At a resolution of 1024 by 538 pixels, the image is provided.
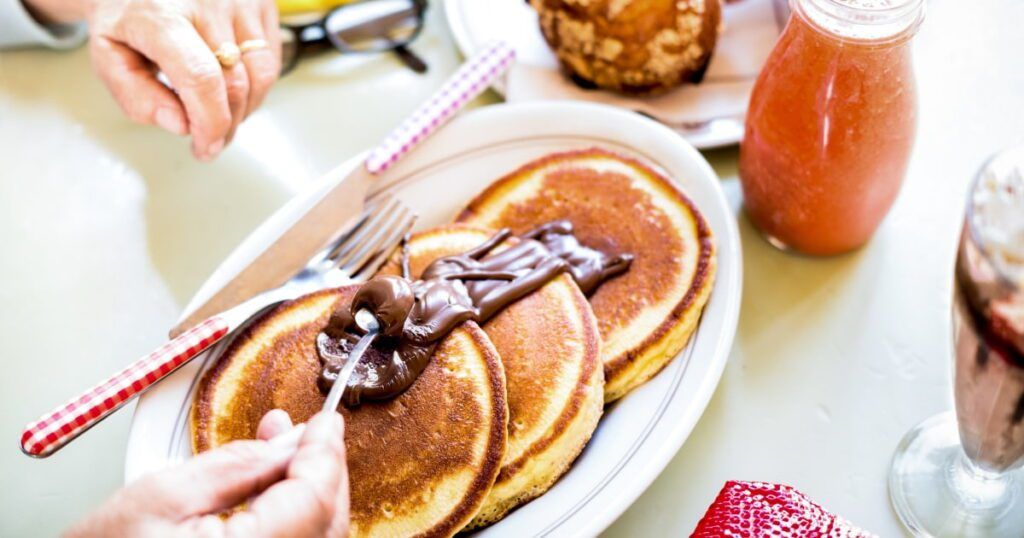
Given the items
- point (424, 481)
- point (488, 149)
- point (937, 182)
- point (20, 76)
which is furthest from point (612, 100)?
point (20, 76)

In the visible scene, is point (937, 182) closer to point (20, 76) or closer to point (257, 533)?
point (257, 533)

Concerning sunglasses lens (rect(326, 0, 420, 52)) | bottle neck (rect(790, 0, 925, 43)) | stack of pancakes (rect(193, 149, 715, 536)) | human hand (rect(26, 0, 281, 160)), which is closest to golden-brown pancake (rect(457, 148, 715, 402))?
stack of pancakes (rect(193, 149, 715, 536))

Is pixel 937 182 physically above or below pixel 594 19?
below

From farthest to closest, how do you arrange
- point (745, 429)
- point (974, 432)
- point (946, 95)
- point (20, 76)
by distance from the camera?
point (20, 76), point (946, 95), point (745, 429), point (974, 432)

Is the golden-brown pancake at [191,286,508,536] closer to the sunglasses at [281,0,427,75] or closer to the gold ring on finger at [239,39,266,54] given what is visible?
the gold ring on finger at [239,39,266,54]

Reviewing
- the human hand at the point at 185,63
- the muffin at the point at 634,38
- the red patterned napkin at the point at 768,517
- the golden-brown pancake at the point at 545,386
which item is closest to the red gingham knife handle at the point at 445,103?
the muffin at the point at 634,38

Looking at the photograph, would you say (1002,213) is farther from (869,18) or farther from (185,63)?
(185,63)

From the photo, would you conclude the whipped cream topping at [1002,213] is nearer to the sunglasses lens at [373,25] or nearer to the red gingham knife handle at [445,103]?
the red gingham knife handle at [445,103]

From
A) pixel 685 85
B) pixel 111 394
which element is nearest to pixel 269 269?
Result: pixel 111 394
